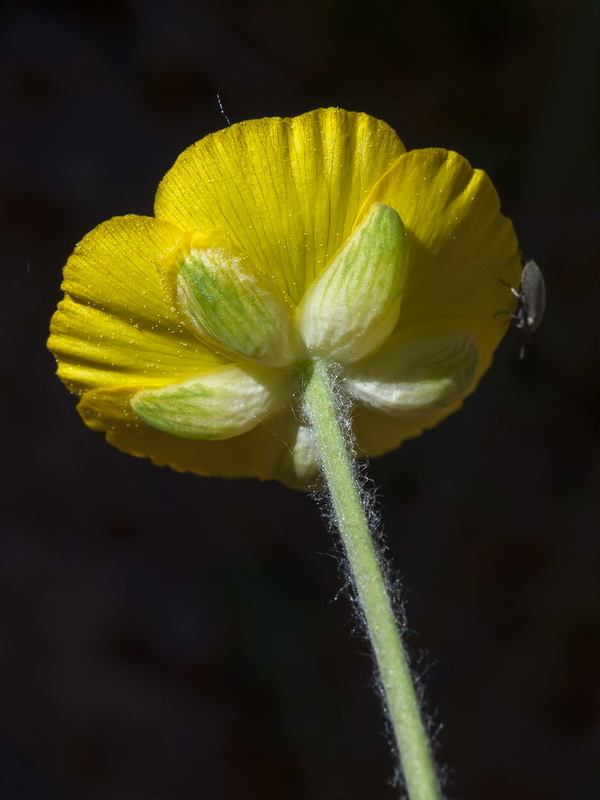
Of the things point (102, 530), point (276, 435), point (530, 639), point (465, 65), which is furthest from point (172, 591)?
point (465, 65)

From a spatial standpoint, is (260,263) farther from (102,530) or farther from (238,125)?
(102,530)

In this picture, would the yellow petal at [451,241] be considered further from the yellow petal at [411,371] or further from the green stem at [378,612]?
the green stem at [378,612]

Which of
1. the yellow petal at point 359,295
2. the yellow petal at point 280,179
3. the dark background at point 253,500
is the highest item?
the yellow petal at point 280,179

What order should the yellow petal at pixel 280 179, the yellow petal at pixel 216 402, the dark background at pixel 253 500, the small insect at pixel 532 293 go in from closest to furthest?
the yellow petal at pixel 280 179
the yellow petal at pixel 216 402
the small insect at pixel 532 293
the dark background at pixel 253 500

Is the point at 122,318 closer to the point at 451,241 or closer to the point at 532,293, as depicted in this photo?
the point at 451,241

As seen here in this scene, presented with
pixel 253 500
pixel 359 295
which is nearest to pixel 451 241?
pixel 359 295

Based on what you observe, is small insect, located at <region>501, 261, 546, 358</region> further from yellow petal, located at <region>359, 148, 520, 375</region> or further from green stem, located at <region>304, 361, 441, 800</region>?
green stem, located at <region>304, 361, 441, 800</region>

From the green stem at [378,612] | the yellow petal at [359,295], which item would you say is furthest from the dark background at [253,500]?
the green stem at [378,612]

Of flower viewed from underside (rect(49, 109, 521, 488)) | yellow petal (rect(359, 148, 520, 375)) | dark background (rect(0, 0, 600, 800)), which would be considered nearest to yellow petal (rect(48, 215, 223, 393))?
flower viewed from underside (rect(49, 109, 521, 488))
